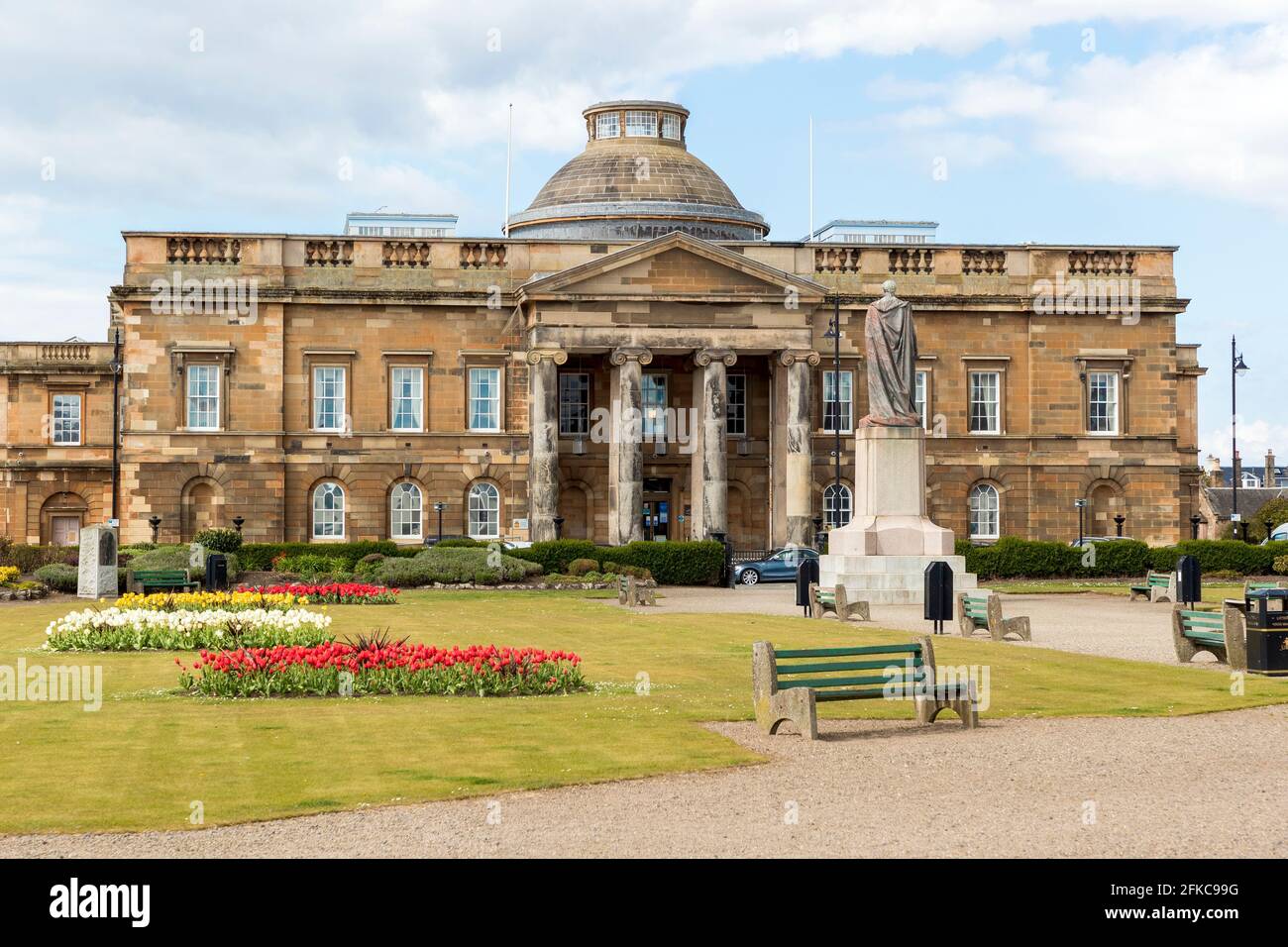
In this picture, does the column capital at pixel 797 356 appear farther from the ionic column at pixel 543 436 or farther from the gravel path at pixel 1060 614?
the gravel path at pixel 1060 614

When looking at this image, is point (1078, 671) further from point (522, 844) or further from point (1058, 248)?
point (1058, 248)

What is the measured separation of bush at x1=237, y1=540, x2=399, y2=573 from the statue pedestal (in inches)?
713

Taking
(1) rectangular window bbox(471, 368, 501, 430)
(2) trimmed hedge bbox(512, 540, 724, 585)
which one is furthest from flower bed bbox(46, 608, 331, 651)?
(1) rectangular window bbox(471, 368, 501, 430)

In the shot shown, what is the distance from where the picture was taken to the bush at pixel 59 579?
→ 136ft

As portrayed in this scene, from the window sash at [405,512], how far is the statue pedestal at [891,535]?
86.8ft

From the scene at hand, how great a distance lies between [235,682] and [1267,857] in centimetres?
1288

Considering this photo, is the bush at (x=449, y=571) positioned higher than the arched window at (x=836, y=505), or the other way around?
the arched window at (x=836, y=505)

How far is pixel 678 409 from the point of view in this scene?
60.0 meters

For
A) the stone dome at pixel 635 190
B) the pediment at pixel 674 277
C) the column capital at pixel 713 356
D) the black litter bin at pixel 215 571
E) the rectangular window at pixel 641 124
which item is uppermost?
the rectangular window at pixel 641 124

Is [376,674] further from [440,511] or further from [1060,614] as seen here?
[440,511]

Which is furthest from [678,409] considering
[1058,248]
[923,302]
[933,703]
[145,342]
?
[933,703]

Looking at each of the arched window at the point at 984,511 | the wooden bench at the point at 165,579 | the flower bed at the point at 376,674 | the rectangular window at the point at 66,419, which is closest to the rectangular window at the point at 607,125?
the arched window at the point at 984,511

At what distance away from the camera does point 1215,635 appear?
892 inches

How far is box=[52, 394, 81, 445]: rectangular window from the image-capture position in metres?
66.1
